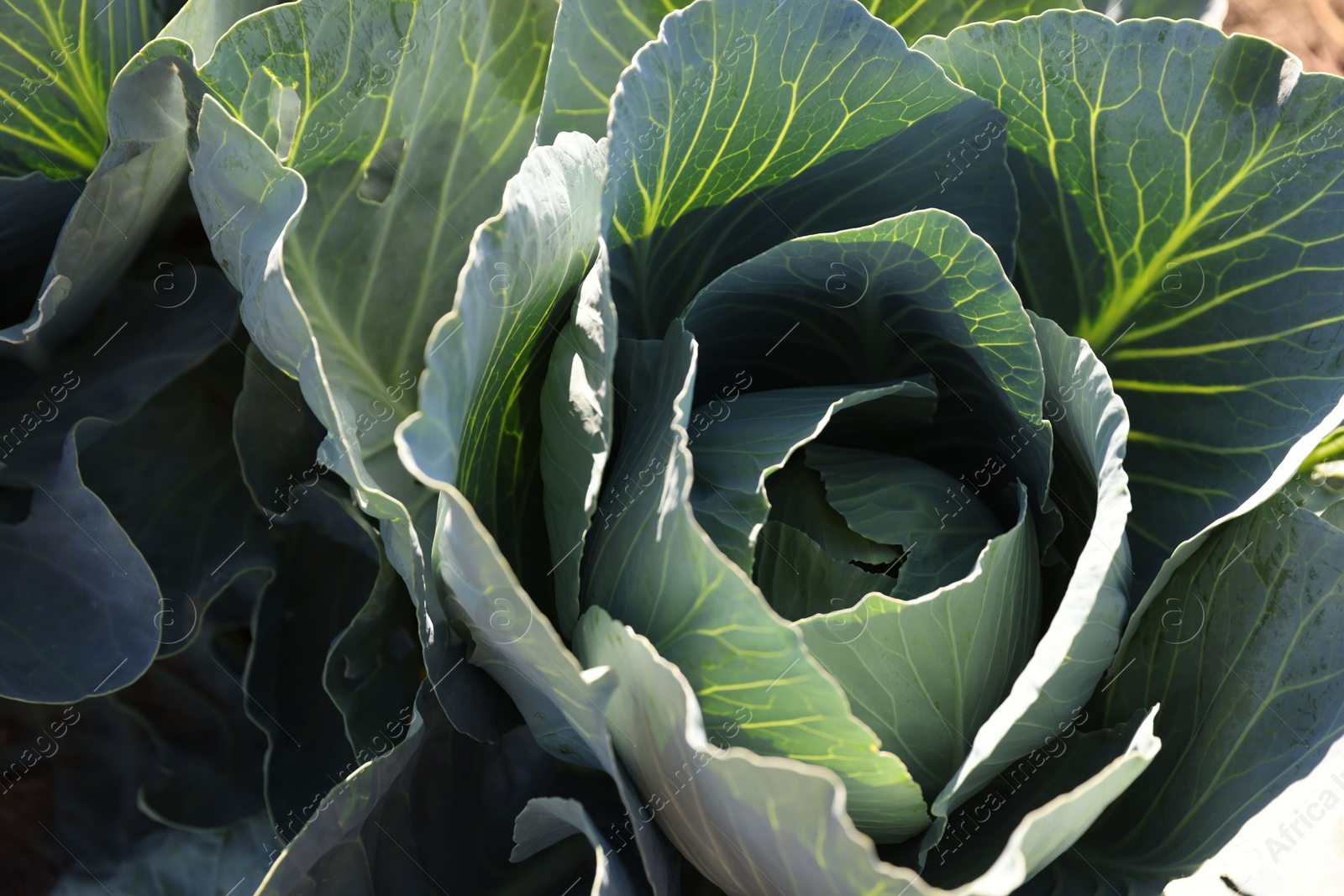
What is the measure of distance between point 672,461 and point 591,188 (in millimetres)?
273

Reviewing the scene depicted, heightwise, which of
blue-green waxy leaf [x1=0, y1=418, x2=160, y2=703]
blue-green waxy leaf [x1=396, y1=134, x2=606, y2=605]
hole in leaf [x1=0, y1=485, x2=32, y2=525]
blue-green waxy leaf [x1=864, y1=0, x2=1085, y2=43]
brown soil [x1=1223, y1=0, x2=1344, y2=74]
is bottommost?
blue-green waxy leaf [x1=0, y1=418, x2=160, y2=703]

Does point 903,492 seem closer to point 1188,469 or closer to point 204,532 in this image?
point 1188,469

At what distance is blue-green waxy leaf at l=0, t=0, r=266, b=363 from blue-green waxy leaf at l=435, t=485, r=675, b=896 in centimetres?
42

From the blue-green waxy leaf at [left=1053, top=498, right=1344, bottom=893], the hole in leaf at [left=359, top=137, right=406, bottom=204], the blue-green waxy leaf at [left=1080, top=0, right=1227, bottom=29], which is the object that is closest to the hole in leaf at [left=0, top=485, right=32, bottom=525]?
the hole in leaf at [left=359, top=137, right=406, bottom=204]

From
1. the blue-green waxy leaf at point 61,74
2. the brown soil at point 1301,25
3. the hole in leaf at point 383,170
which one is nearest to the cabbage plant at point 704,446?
the hole in leaf at point 383,170

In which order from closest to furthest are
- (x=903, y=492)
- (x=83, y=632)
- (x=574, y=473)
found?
(x=574, y=473) < (x=903, y=492) < (x=83, y=632)

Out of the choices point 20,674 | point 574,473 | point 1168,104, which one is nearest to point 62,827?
point 20,674

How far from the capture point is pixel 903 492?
928mm

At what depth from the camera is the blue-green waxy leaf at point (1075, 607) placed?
2.46 ft

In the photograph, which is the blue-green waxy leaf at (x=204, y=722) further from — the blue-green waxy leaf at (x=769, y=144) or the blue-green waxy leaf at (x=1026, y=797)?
the blue-green waxy leaf at (x=1026, y=797)

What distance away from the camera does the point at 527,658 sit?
763 mm

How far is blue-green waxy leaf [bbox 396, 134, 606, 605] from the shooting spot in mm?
695

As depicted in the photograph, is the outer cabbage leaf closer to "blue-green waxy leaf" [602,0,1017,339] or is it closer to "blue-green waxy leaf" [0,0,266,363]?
"blue-green waxy leaf" [0,0,266,363]

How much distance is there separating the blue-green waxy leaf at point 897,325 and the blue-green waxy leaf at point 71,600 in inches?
23.4
